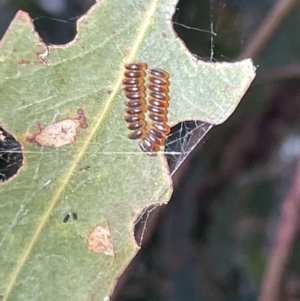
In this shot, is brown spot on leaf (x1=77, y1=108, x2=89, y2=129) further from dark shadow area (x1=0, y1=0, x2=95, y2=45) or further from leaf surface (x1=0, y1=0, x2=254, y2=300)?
dark shadow area (x1=0, y1=0, x2=95, y2=45)

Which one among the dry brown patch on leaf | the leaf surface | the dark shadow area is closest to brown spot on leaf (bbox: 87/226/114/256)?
the leaf surface

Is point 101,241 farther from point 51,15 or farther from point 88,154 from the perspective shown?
point 51,15

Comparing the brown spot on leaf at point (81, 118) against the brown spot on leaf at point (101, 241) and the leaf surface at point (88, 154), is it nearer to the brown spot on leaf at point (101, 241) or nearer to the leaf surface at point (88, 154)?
the leaf surface at point (88, 154)

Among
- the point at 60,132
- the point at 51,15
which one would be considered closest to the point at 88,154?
the point at 60,132

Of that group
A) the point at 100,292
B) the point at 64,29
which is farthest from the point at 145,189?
the point at 64,29

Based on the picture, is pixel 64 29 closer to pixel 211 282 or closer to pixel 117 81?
pixel 117 81

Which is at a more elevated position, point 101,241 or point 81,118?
point 81,118

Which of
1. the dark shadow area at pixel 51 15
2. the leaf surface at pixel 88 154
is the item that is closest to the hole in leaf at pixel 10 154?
the leaf surface at pixel 88 154
